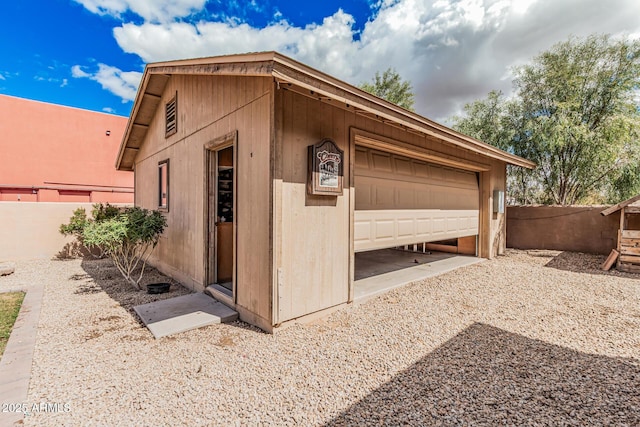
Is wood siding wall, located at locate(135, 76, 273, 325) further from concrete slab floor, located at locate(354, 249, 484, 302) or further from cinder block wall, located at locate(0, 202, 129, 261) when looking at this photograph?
cinder block wall, located at locate(0, 202, 129, 261)

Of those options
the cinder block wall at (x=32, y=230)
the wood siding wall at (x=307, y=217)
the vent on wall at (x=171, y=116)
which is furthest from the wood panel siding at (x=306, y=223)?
the cinder block wall at (x=32, y=230)

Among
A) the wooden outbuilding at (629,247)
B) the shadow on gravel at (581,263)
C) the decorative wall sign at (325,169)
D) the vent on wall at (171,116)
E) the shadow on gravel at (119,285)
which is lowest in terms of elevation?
the shadow on gravel at (119,285)

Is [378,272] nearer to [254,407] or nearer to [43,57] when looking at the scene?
[254,407]

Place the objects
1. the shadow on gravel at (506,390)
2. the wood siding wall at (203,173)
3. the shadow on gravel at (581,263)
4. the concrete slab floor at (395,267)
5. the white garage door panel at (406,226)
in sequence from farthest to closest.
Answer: the shadow on gravel at (581,263) → the concrete slab floor at (395,267) → the white garage door panel at (406,226) → the wood siding wall at (203,173) → the shadow on gravel at (506,390)

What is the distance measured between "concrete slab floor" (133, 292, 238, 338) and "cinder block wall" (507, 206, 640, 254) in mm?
9392

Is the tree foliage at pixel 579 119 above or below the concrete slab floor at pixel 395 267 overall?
above

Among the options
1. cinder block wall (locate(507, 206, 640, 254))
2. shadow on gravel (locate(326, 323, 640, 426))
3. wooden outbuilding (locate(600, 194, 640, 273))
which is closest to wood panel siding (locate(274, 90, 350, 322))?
shadow on gravel (locate(326, 323, 640, 426))

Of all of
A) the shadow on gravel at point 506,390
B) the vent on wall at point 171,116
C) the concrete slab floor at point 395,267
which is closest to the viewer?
the shadow on gravel at point 506,390

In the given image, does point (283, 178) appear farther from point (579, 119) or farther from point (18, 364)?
point (579, 119)

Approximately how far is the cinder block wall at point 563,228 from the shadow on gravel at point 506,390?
23.5 ft

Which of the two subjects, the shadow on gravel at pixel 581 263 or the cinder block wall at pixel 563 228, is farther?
the cinder block wall at pixel 563 228

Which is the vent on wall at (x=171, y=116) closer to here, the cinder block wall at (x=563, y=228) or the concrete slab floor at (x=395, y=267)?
the concrete slab floor at (x=395, y=267)

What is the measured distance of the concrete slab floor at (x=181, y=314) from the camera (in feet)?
11.0

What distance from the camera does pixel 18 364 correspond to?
258 cm
